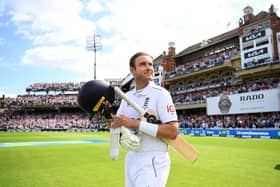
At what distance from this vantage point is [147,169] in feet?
7.50

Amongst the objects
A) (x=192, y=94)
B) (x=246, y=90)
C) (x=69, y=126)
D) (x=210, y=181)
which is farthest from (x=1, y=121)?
(x=210, y=181)

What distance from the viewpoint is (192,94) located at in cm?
4803

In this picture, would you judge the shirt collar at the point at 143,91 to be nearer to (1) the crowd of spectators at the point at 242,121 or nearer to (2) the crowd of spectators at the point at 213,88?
(1) the crowd of spectators at the point at 242,121

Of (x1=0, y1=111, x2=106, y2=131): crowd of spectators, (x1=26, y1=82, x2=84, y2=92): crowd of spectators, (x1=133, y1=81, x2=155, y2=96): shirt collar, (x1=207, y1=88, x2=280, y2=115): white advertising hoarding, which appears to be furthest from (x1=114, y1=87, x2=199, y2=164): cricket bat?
(x1=26, y1=82, x2=84, y2=92): crowd of spectators

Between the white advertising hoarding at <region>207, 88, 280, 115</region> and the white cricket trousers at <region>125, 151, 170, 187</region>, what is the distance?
30.4 metres

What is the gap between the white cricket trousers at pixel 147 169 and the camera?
2259 mm

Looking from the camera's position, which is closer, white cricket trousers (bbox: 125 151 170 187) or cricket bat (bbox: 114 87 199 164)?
white cricket trousers (bbox: 125 151 170 187)

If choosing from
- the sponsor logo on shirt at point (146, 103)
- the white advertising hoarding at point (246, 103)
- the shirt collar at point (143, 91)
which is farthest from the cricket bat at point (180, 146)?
the white advertising hoarding at point (246, 103)

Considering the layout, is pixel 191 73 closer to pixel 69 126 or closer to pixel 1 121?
pixel 69 126

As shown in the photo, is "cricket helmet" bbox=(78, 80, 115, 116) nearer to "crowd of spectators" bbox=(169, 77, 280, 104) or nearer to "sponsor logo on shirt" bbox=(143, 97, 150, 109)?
"sponsor logo on shirt" bbox=(143, 97, 150, 109)

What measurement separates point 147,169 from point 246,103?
32837 mm

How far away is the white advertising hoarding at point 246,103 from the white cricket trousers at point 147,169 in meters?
30.4

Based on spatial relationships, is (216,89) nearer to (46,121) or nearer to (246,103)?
(246,103)

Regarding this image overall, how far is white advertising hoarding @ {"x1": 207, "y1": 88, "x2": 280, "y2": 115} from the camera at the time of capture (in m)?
29.0
